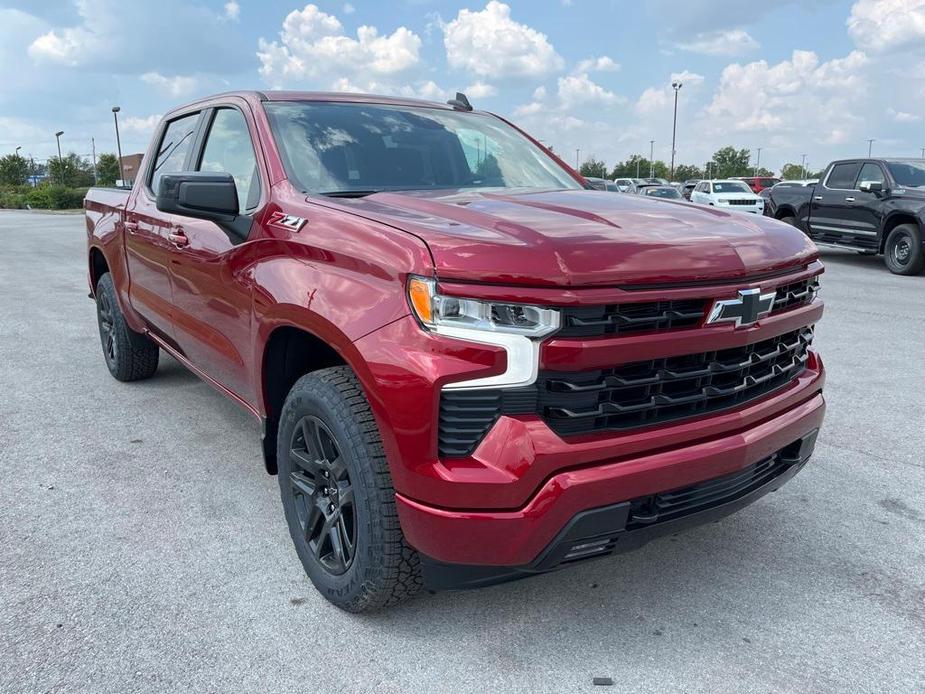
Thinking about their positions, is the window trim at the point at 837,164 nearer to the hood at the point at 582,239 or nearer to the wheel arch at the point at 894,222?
the wheel arch at the point at 894,222

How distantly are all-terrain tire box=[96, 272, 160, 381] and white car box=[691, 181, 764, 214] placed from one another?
774 inches

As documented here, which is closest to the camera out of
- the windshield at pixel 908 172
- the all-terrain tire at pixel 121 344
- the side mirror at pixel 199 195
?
the side mirror at pixel 199 195

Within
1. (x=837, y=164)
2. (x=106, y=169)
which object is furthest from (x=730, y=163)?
(x=837, y=164)

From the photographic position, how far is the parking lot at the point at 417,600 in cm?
235

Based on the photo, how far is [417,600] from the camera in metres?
2.75

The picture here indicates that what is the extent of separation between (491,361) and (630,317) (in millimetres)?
428

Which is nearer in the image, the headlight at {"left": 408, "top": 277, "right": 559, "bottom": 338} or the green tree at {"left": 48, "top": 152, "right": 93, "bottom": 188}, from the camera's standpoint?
the headlight at {"left": 408, "top": 277, "right": 559, "bottom": 338}

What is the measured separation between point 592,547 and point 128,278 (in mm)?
3798

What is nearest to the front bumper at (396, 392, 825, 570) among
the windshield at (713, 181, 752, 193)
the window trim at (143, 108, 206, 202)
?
the window trim at (143, 108, 206, 202)

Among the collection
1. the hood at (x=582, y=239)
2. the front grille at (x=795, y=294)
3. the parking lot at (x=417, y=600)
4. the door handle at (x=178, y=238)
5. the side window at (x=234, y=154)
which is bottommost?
the parking lot at (x=417, y=600)

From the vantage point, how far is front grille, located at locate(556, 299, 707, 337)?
2.10m

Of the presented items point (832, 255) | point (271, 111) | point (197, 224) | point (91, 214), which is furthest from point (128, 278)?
point (832, 255)

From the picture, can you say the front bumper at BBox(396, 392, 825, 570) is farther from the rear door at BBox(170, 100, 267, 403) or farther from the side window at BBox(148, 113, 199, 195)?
the side window at BBox(148, 113, 199, 195)

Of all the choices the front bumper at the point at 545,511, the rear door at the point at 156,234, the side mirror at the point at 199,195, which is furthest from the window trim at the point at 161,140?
the front bumper at the point at 545,511
